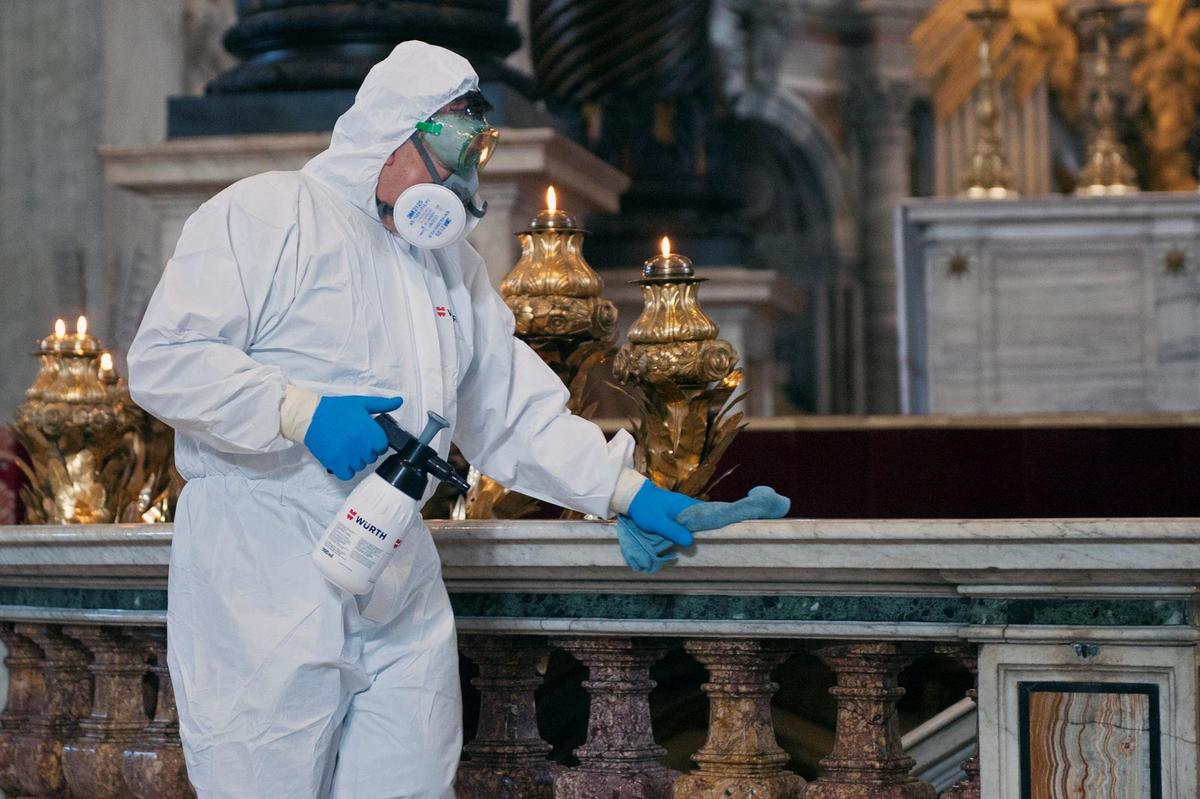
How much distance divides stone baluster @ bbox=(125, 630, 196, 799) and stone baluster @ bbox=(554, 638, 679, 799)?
0.80m

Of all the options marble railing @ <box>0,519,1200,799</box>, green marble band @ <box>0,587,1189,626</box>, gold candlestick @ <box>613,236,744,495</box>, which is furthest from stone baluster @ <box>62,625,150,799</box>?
gold candlestick @ <box>613,236,744,495</box>

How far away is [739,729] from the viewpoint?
3576mm

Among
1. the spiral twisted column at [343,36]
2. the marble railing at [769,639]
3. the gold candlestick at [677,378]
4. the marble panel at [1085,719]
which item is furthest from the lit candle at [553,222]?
the spiral twisted column at [343,36]

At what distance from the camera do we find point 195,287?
126 inches

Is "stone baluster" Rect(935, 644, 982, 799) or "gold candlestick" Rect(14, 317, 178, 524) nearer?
"stone baluster" Rect(935, 644, 982, 799)

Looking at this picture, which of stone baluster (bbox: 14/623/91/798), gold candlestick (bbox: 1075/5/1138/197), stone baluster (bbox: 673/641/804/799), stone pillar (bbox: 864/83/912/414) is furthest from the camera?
Answer: stone pillar (bbox: 864/83/912/414)

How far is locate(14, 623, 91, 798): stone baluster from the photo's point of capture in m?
4.32

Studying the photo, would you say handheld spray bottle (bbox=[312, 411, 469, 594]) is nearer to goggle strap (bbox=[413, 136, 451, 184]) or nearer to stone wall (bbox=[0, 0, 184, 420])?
goggle strap (bbox=[413, 136, 451, 184])

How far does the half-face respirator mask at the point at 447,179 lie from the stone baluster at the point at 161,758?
1181mm

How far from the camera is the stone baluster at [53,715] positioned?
4.32 metres

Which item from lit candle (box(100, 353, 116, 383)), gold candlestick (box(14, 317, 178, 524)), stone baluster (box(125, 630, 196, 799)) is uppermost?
lit candle (box(100, 353, 116, 383))

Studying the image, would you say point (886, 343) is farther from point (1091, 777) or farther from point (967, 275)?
point (1091, 777)

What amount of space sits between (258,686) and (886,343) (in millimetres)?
14421

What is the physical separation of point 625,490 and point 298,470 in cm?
56
